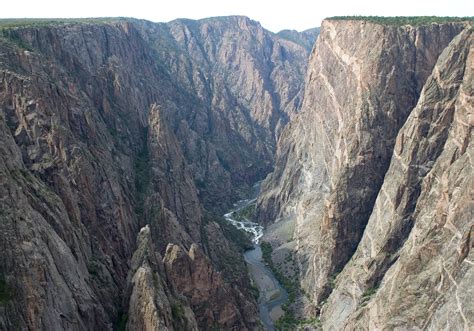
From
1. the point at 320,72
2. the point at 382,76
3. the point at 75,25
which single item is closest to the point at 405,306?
the point at 382,76

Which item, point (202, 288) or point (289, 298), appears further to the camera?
point (289, 298)

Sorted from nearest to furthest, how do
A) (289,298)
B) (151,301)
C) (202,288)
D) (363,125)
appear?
(151,301)
(202,288)
(363,125)
(289,298)

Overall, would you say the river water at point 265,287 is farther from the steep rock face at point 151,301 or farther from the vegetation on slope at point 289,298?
the steep rock face at point 151,301

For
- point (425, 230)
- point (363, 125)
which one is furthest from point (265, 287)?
point (425, 230)

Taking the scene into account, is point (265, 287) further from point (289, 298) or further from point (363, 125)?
point (363, 125)

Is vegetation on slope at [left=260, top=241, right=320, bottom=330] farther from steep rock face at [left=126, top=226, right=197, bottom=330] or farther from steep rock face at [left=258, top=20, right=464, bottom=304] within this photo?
steep rock face at [left=126, top=226, right=197, bottom=330]

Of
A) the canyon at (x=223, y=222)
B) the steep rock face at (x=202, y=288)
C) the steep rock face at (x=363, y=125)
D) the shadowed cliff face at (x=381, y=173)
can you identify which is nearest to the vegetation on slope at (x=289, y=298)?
the canyon at (x=223, y=222)

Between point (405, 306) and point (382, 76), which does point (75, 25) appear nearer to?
point (382, 76)
